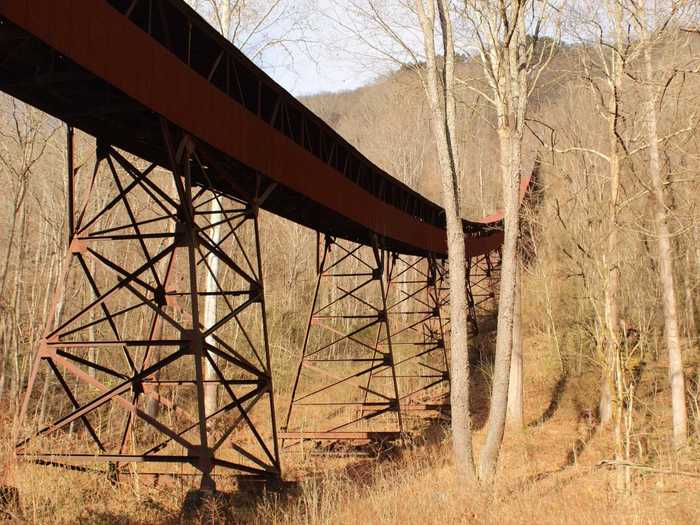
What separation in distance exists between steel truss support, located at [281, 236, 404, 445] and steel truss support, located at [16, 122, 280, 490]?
1.29m

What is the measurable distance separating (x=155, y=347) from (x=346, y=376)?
6662 mm

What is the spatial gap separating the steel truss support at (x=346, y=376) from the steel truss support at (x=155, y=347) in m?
1.29

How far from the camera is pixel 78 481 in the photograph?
668cm

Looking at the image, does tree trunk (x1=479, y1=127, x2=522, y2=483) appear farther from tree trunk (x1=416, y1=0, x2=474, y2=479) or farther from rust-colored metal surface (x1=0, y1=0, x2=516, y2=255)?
rust-colored metal surface (x1=0, y1=0, x2=516, y2=255)

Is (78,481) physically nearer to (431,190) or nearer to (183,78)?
(183,78)

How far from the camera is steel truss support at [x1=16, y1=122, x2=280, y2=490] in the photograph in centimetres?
618

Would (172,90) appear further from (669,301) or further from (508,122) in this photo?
(669,301)

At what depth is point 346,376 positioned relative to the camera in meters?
18.1

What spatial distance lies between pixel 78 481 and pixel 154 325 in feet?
6.63

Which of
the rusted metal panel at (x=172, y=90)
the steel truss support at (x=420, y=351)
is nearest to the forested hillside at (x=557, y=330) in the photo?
the steel truss support at (x=420, y=351)

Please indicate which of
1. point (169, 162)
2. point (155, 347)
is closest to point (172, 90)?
point (169, 162)

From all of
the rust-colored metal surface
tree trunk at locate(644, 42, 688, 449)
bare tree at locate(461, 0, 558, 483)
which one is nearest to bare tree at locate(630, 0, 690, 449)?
tree trunk at locate(644, 42, 688, 449)

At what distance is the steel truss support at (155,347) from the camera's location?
618cm

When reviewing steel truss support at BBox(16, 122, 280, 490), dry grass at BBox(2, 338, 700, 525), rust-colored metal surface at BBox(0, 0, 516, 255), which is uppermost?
rust-colored metal surface at BBox(0, 0, 516, 255)
